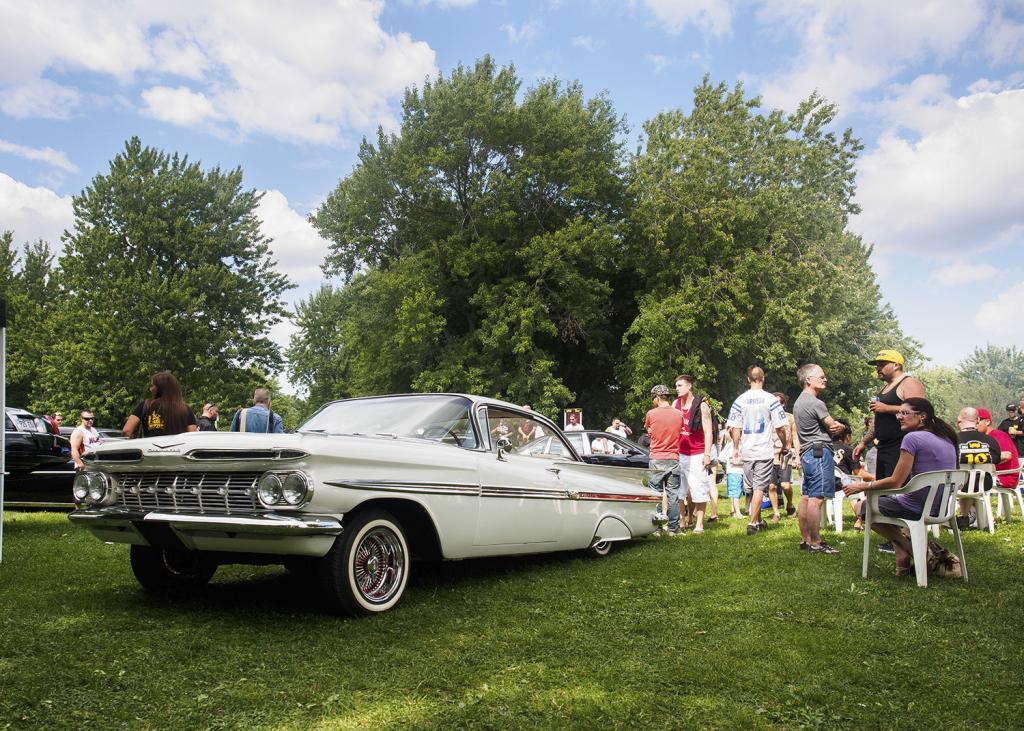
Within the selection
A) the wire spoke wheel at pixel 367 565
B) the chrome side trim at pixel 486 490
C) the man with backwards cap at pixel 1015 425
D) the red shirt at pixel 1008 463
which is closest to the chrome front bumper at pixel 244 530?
the wire spoke wheel at pixel 367 565

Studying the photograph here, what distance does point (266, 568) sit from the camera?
7.29 meters

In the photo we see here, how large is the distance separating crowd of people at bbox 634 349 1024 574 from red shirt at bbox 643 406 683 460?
0.04ft

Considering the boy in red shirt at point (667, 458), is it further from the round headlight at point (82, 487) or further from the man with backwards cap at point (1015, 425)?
the round headlight at point (82, 487)

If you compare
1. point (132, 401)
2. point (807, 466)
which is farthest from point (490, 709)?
point (132, 401)

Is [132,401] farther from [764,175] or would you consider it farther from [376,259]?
[764,175]

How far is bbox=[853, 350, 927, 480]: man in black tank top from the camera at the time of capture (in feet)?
21.9

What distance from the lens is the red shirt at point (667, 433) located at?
973cm

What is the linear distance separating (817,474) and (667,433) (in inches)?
90.1

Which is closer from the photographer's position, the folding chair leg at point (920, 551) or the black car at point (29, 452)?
the folding chair leg at point (920, 551)

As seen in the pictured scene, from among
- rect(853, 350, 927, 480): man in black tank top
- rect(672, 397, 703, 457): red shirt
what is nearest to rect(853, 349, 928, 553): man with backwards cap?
rect(853, 350, 927, 480): man in black tank top

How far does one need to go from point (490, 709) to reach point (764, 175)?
98.5 ft

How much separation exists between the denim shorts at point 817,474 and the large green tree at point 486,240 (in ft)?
65.9

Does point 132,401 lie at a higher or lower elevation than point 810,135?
lower

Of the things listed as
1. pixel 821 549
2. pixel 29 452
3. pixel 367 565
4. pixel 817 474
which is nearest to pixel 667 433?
pixel 817 474
